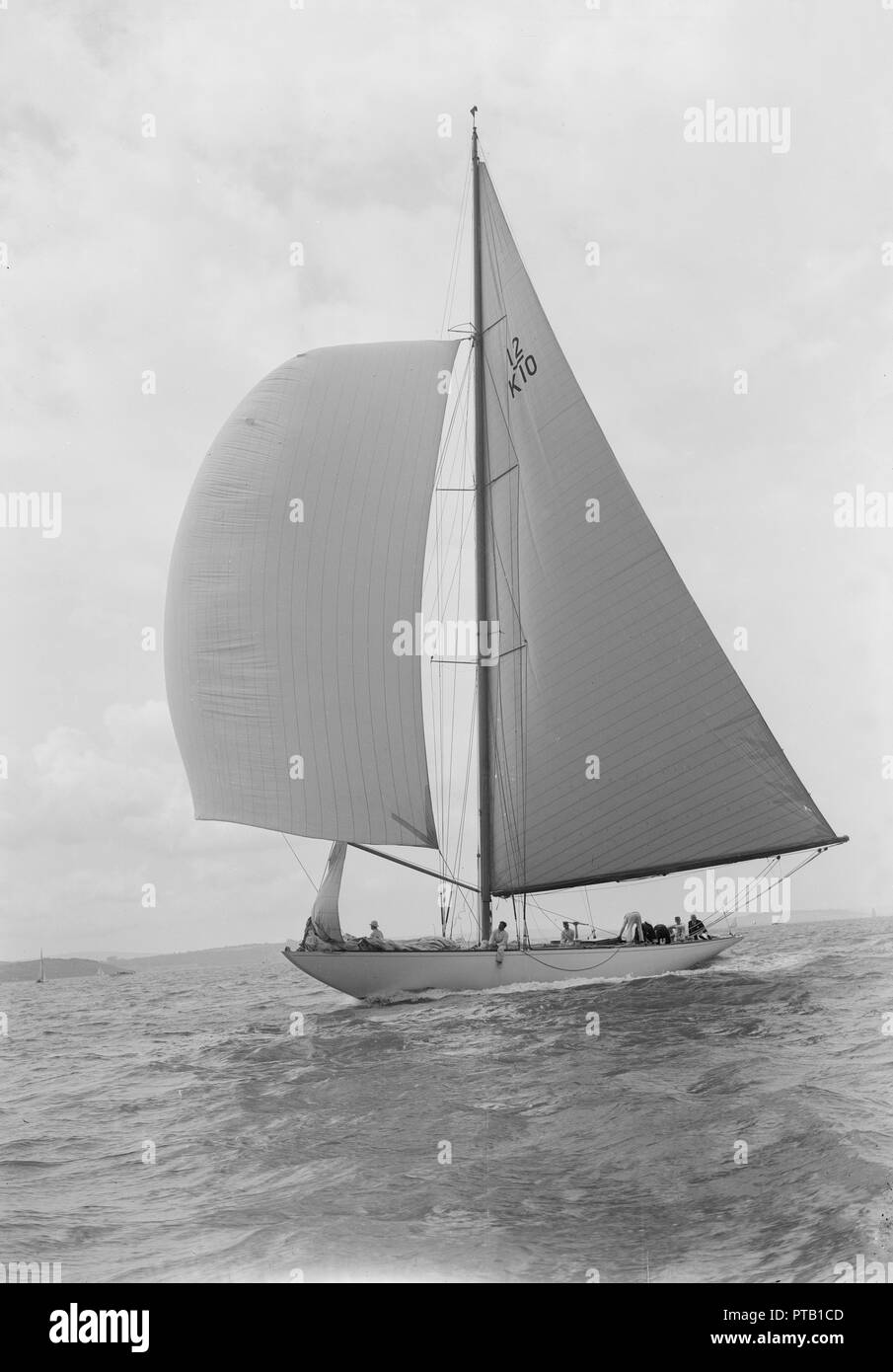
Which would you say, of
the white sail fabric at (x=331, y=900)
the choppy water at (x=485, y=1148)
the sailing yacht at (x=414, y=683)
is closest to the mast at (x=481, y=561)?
the sailing yacht at (x=414, y=683)

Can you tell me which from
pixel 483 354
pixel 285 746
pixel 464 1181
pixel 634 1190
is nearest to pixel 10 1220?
pixel 464 1181

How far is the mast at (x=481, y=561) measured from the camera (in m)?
23.5

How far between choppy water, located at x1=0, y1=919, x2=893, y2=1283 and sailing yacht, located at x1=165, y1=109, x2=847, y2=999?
2.94 meters

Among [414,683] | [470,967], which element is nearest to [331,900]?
[470,967]

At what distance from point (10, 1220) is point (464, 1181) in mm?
3614

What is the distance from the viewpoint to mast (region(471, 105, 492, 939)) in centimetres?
2350

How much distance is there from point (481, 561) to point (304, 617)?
4.85 metres

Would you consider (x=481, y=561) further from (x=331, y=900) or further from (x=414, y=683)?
(x=331, y=900)

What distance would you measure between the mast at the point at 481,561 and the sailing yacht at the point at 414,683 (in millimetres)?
107

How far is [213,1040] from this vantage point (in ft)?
72.0

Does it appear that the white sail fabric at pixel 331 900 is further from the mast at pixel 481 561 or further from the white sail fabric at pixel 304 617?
the mast at pixel 481 561

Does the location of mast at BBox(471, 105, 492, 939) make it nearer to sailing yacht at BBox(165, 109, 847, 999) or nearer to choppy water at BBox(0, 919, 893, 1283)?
sailing yacht at BBox(165, 109, 847, 999)

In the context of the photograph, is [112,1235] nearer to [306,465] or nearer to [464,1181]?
[464,1181]
